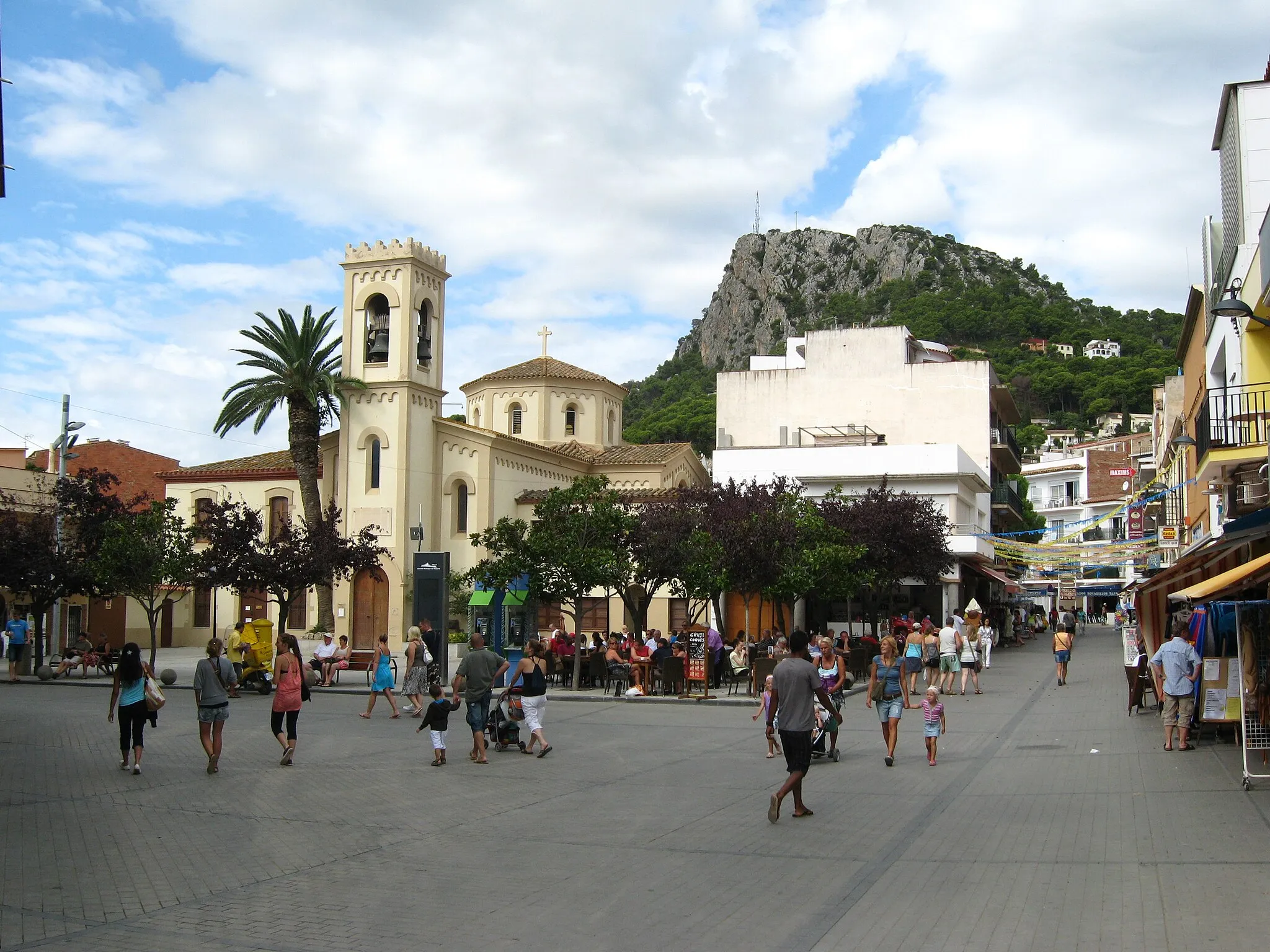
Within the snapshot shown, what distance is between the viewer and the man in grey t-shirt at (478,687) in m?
15.0

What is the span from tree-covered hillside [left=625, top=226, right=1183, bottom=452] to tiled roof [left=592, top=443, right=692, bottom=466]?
1492 inches

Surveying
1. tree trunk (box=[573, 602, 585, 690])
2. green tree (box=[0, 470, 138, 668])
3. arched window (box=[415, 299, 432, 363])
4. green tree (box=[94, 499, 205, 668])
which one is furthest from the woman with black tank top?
arched window (box=[415, 299, 432, 363])

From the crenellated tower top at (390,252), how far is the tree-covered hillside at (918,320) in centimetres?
4696

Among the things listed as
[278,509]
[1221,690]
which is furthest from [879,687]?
[278,509]

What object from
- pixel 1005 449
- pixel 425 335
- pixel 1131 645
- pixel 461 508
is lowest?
pixel 1131 645

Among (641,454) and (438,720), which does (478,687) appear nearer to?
(438,720)

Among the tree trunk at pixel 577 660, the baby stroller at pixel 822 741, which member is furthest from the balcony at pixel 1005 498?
the baby stroller at pixel 822 741

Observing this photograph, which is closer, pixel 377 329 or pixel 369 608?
pixel 369 608

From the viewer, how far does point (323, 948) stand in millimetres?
6820

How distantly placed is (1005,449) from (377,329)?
29.5 metres

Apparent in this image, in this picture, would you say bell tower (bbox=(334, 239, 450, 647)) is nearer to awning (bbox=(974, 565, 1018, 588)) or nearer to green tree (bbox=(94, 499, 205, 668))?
green tree (bbox=(94, 499, 205, 668))

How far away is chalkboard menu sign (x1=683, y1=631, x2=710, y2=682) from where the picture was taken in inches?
945

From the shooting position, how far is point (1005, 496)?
185ft

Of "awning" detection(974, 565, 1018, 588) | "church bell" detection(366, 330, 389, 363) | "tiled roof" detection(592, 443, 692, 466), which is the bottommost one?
"awning" detection(974, 565, 1018, 588)
